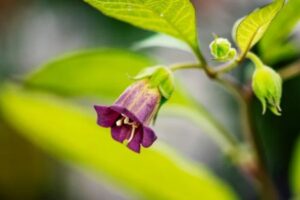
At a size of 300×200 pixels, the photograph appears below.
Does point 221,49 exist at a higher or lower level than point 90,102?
higher

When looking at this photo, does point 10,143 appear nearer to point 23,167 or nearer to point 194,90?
point 23,167

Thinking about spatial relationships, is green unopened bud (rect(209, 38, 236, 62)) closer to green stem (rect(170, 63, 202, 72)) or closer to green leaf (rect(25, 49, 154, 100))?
green stem (rect(170, 63, 202, 72))

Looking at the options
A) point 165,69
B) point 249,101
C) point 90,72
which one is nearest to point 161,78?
point 165,69

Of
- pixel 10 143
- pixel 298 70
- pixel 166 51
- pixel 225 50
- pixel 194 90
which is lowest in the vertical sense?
pixel 194 90

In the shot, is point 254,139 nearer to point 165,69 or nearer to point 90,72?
point 165,69

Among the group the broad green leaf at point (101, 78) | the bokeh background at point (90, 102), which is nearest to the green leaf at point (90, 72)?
the broad green leaf at point (101, 78)

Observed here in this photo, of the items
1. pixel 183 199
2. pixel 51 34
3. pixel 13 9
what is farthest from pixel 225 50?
pixel 51 34
